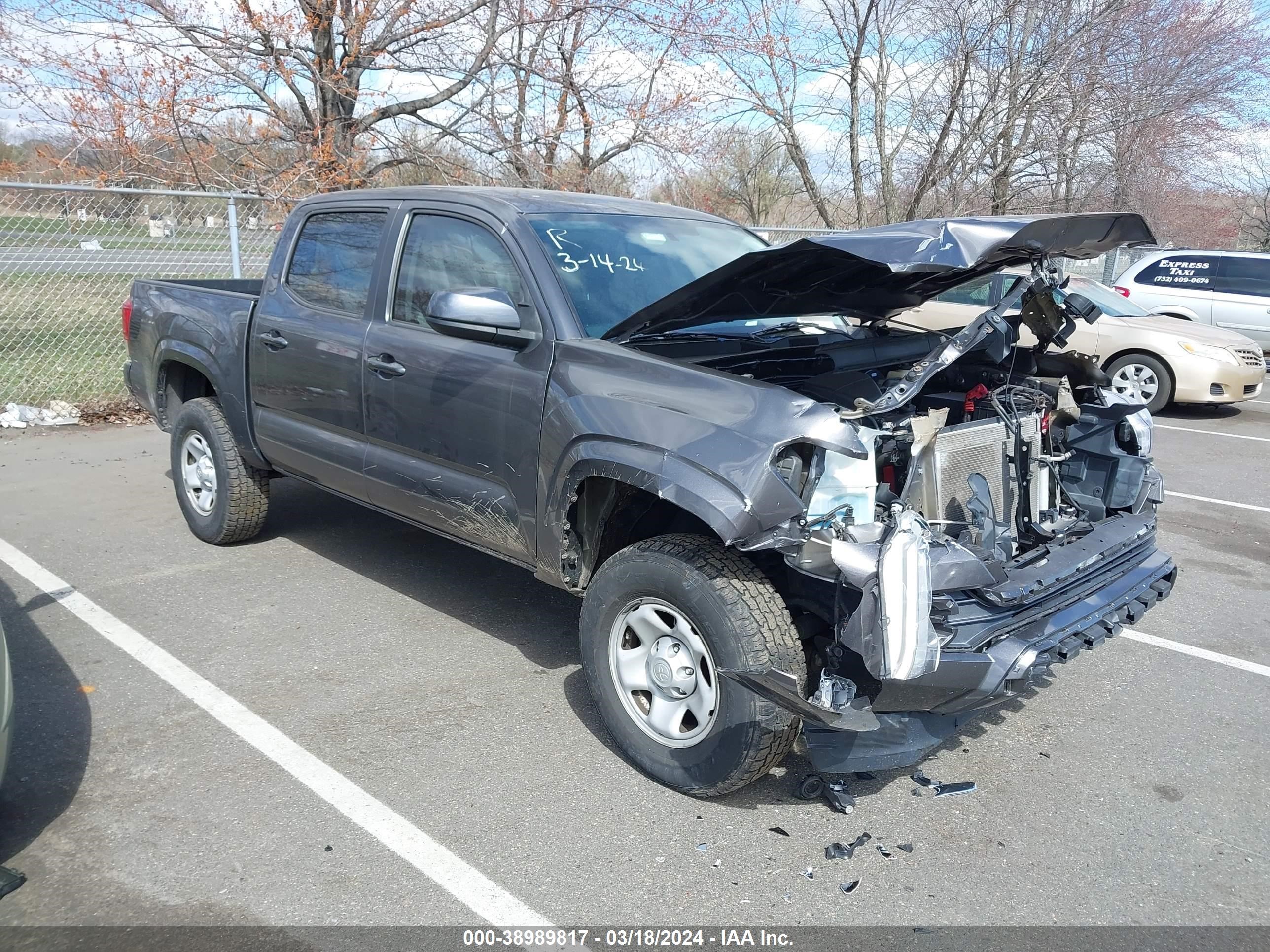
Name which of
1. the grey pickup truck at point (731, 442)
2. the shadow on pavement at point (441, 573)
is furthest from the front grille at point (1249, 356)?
the shadow on pavement at point (441, 573)

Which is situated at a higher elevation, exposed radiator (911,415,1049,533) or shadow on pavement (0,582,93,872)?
exposed radiator (911,415,1049,533)

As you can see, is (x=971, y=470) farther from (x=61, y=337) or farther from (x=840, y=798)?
(x=61, y=337)

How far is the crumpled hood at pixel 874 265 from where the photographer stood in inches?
120

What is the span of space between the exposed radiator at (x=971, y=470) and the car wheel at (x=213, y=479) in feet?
12.2

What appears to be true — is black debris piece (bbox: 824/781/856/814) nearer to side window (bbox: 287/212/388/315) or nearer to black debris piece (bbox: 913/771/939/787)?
black debris piece (bbox: 913/771/939/787)

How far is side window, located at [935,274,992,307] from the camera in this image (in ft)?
14.3

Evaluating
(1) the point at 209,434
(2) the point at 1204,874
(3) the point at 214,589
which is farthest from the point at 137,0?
(2) the point at 1204,874

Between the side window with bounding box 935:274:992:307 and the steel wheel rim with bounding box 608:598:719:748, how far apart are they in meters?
2.06

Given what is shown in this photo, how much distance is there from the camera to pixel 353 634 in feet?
14.9

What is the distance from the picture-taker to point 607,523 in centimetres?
363

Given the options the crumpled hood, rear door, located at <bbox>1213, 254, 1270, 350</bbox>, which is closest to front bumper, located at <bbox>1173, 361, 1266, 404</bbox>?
rear door, located at <bbox>1213, 254, 1270, 350</bbox>

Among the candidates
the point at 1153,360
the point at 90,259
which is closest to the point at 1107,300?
the point at 1153,360

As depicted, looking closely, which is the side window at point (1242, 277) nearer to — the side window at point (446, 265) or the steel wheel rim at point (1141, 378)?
the steel wheel rim at point (1141, 378)

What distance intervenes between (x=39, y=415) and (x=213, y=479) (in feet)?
→ 13.9
